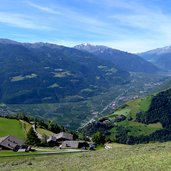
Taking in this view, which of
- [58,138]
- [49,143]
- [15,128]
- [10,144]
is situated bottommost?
[49,143]

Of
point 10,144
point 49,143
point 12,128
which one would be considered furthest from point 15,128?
point 10,144

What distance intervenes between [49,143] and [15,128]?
72.4 ft

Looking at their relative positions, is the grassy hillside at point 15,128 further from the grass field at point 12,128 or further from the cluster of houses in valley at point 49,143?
the cluster of houses in valley at point 49,143

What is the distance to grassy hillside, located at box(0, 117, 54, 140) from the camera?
14275cm

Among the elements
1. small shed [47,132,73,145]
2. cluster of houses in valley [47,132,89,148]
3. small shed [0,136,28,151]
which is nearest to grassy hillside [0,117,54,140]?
small shed [47,132,73,145]

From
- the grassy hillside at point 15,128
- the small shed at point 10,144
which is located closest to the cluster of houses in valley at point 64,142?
the grassy hillside at point 15,128

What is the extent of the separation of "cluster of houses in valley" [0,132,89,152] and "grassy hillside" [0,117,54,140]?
33.4 ft

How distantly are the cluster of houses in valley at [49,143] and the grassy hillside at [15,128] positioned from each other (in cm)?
1018

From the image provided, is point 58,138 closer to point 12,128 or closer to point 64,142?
point 64,142

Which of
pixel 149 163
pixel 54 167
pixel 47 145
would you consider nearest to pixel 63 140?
pixel 47 145

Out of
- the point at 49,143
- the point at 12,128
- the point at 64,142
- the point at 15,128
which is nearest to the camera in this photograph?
the point at 64,142

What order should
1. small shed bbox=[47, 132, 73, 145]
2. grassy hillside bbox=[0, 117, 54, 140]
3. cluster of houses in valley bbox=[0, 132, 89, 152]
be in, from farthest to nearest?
grassy hillside bbox=[0, 117, 54, 140] < small shed bbox=[47, 132, 73, 145] < cluster of houses in valley bbox=[0, 132, 89, 152]

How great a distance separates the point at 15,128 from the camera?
493 feet

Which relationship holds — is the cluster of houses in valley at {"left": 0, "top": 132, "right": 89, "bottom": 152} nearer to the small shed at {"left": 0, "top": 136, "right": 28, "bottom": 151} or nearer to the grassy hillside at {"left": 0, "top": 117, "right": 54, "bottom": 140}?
the small shed at {"left": 0, "top": 136, "right": 28, "bottom": 151}
